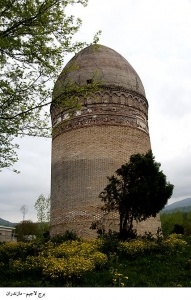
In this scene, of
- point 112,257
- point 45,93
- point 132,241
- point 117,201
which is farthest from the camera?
point 117,201

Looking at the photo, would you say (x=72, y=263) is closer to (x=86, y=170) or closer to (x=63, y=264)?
(x=63, y=264)

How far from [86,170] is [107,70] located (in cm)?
552

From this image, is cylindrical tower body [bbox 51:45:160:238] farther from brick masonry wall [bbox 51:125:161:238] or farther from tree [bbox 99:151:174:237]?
tree [bbox 99:151:174:237]

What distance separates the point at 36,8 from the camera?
812 cm

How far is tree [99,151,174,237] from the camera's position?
12992 millimetres

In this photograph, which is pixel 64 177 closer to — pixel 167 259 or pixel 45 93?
pixel 167 259

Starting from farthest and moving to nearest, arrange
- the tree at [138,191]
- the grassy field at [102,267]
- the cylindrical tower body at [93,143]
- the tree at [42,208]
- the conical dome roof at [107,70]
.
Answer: the tree at [42,208] < the conical dome roof at [107,70] < the cylindrical tower body at [93,143] < the tree at [138,191] < the grassy field at [102,267]

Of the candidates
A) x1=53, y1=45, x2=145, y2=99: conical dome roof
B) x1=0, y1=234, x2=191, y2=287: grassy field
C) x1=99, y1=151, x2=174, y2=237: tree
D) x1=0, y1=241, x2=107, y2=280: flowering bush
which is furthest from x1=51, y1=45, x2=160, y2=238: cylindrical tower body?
x1=0, y1=241, x2=107, y2=280: flowering bush

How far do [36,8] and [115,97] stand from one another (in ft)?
36.0

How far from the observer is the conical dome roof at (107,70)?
62.6 feet

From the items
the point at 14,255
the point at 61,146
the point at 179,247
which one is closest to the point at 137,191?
the point at 179,247

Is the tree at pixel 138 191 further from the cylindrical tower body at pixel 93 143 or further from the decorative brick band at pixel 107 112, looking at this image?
the decorative brick band at pixel 107 112

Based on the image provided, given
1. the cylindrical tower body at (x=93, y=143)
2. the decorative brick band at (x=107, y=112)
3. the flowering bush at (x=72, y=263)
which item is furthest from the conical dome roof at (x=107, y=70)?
the flowering bush at (x=72, y=263)

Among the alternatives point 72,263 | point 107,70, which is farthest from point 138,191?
point 107,70
